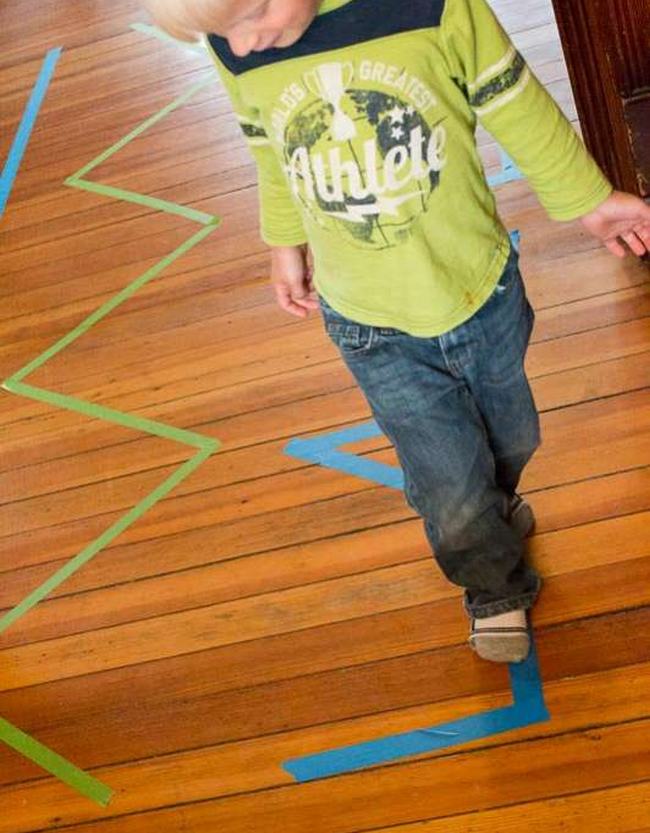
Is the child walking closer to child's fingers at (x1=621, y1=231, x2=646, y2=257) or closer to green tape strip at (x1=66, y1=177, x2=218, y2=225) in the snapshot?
child's fingers at (x1=621, y1=231, x2=646, y2=257)

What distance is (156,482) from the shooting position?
9.47ft

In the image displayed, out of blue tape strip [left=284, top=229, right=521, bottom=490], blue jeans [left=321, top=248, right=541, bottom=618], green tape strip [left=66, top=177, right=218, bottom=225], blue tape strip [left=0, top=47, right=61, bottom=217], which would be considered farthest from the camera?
blue tape strip [left=0, top=47, right=61, bottom=217]

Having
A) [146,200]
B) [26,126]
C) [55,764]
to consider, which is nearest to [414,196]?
[55,764]

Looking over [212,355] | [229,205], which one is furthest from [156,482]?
[229,205]

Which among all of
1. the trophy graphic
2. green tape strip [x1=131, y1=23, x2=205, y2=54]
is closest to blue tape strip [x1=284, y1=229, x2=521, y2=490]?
the trophy graphic

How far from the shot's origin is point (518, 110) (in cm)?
163

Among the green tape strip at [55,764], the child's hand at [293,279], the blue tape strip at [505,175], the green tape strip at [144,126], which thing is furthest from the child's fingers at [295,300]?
the green tape strip at [144,126]

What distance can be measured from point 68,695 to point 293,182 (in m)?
1.23

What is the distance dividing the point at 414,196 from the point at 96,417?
5.58 feet

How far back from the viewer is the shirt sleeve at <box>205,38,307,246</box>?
1.72 m

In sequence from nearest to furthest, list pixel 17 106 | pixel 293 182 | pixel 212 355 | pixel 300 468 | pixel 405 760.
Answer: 1. pixel 293 182
2. pixel 405 760
3. pixel 300 468
4. pixel 212 355
5. pixel 17 106

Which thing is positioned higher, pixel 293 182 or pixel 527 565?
pixel 293 182

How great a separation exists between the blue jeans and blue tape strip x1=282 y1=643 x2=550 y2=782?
7.8 inches

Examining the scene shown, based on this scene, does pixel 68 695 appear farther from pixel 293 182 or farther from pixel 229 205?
pixel 229 205
